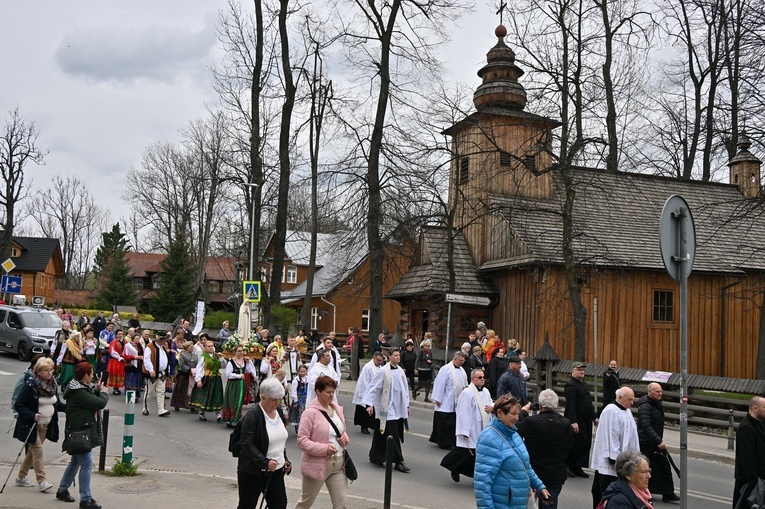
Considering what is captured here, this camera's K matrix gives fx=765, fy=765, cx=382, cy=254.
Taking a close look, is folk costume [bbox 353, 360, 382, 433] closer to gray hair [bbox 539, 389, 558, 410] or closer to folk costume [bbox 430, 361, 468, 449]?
folk costume [bbox 430, 361, 468, 449]

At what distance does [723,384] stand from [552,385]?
15.8 feet

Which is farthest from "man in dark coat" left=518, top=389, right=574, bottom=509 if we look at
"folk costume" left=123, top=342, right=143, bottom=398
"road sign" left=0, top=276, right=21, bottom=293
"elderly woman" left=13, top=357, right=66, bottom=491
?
"road sign" left=0, top=276, right=21, bottom=293

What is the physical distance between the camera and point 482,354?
19.6 metres

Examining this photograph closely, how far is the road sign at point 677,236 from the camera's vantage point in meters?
7.53

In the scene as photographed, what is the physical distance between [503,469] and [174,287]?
49.6 metres

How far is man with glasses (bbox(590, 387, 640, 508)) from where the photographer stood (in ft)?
30.9

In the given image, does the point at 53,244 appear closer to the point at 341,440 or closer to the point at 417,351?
the point at 417,351

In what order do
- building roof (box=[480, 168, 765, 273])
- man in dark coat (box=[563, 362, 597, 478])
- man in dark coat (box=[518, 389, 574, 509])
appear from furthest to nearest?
building roof (box=[480, 168, 765, 273]) < man in dark coat (box=[563, 362, 597, 478]) < man in dark coat (box=[518, 389, 574, 509])

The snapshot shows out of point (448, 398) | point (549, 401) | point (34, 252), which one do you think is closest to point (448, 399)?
point (448, 398)

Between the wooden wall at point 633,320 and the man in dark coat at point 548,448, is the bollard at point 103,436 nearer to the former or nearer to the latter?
the man in dark coat at point 548,448

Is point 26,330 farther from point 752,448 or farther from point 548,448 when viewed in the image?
point 752,448

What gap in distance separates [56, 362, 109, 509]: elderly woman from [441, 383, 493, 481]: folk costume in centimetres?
511

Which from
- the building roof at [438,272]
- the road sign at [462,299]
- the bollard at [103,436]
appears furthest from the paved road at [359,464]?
the building roof at [438,272]

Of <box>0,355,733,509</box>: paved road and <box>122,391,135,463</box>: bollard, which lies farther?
<box>0,355,733,509</box>: paved road
